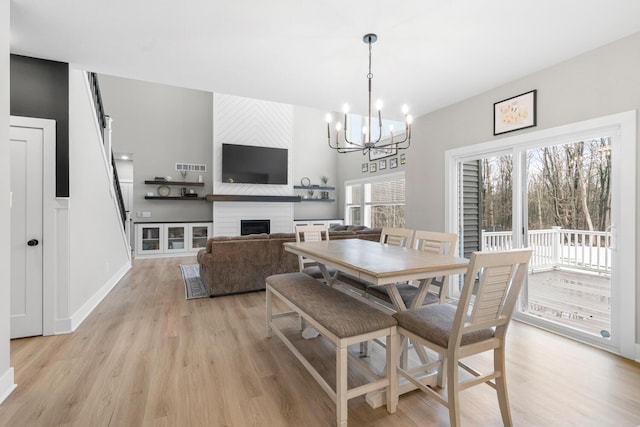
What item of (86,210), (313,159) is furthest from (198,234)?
(86,210)

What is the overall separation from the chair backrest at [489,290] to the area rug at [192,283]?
338 centimetres

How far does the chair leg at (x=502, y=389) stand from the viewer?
5.02 ft

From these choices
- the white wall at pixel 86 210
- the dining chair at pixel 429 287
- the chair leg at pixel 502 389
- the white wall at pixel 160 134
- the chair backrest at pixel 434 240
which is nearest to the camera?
the chair leg at pixel 502 389

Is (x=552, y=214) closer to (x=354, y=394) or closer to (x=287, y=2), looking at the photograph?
(x=354, y=394)

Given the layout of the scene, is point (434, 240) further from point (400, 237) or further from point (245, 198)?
point (245, 198)

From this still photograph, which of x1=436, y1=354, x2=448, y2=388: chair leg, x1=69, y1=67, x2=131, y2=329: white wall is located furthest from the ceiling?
x1=436, y1=354, x2=448, y2=388: chair leg

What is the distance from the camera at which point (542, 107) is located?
2934 millimetres

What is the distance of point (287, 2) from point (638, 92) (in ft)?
8.96

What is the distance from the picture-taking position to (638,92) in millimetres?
2299

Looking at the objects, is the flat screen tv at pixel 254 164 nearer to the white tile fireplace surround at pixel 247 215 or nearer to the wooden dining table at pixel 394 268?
the white tile fireplace surround at pixel 247 215

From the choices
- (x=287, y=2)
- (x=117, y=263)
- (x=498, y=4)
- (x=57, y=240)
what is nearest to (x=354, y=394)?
(x=287, y=2)

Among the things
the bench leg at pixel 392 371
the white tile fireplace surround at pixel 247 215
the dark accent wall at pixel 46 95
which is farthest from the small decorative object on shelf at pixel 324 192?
the bench leg at pixel 392 371

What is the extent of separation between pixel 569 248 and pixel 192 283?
475 centimetres

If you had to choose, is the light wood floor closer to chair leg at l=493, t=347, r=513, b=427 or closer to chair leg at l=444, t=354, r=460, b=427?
chair leg at l=493, t=347, r=513, b=427
